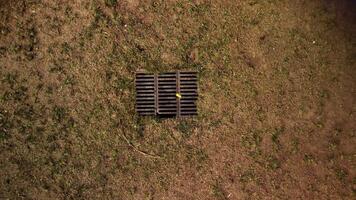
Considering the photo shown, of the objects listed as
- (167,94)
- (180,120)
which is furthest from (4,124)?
(180,120)

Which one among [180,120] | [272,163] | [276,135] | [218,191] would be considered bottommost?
[218,191]

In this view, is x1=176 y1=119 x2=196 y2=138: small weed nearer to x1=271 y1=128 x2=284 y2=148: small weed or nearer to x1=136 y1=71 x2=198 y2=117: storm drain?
x1=136 y1=71 x2=198 y2=117: storm drain

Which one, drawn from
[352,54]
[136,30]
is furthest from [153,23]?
[352,54]


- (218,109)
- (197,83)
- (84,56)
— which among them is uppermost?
(84,56)

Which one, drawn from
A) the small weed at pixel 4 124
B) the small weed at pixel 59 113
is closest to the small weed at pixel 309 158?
the small weed at pixel 59 113

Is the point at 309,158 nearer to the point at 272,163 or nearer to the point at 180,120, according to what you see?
the point at 272,163

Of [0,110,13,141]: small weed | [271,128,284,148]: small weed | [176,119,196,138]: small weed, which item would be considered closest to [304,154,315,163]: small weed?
[271,128,284,148]: small weed

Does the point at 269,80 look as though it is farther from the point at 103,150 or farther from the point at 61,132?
the point at 61,132
